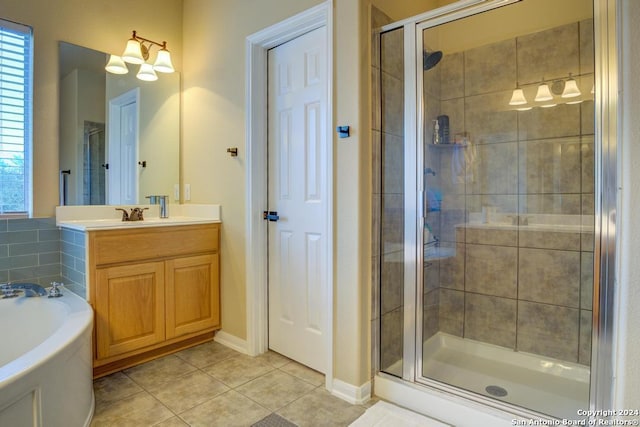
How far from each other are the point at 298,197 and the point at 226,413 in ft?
4.24

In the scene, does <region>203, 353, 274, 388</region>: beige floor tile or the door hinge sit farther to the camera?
the door hinge

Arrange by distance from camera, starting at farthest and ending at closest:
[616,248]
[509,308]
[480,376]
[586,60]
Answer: [509,308] < [480,376] < [586,60] < [616,248]

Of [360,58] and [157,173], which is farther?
[157,173]

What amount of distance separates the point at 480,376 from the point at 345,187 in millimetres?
1392

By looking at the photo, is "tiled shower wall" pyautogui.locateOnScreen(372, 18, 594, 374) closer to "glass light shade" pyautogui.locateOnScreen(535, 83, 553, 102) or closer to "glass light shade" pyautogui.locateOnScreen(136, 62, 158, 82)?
"glass light shade" pyautogui.locateOnScreen(535, 83, 553, 102)

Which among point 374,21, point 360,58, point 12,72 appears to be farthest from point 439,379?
point 12,72

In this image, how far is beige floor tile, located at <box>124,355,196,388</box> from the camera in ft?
7.00

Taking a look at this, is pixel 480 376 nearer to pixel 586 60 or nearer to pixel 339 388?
pixel 339 388

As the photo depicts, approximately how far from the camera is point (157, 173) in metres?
2.85

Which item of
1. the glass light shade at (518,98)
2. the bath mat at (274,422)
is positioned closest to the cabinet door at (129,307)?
the bath mat at (274,422)

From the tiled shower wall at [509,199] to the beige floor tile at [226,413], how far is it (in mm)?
1062

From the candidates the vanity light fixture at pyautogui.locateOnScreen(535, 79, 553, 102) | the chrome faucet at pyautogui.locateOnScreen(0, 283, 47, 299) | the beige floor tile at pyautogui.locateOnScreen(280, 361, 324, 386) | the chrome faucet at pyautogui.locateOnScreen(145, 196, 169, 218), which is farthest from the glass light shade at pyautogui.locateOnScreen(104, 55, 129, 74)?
the vanity light fixture at pyautogui.locateOnScreen(535, 79, 553, 102)

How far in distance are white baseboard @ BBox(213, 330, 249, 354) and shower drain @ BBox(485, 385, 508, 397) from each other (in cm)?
155

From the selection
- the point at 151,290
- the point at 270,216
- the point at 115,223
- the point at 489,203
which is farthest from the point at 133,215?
the point at 489,203
